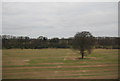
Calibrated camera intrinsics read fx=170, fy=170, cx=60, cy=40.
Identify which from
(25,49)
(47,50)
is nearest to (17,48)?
(25,49)

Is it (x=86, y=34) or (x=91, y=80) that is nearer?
(x=91, y=80)

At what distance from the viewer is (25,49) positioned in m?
12.3

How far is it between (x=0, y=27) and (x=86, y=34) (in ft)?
13.4

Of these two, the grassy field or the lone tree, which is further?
the lone tree

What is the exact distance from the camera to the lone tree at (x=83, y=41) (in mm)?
6989

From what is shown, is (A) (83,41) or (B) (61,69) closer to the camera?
(B) (61,69)

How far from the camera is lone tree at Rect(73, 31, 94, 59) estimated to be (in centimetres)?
699

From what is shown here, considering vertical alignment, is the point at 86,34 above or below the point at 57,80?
above

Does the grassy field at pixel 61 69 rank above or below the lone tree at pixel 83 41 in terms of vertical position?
below

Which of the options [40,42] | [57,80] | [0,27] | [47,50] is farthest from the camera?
[47,50]

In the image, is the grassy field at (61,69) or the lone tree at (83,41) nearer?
the grassy field at (61,69)

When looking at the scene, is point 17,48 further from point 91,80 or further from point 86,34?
point 91,80

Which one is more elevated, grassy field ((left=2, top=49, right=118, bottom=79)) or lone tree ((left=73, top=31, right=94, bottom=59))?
lone tree ((left=73, top=31, right=94, bottom=59))

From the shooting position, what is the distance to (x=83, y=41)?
727 centimetres
